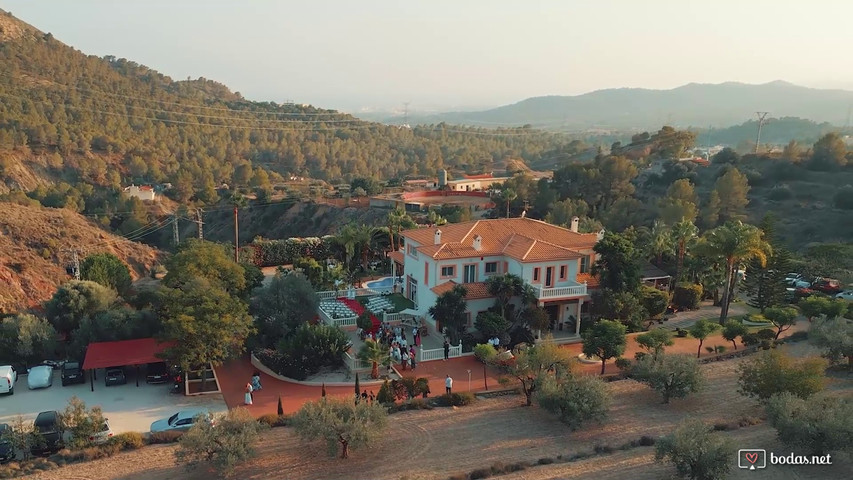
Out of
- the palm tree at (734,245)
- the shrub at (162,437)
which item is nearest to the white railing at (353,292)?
the shrub at (162,437)

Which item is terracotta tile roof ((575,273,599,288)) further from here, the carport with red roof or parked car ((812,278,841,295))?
the carport with red roof

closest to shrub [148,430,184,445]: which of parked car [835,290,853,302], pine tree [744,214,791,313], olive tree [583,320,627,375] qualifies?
olive tree [583,320,627,375]

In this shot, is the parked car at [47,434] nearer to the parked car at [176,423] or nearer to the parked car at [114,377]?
the parked car at [176,423]

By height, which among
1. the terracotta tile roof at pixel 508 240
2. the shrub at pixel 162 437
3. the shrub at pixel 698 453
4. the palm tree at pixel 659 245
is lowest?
the shrub at pixel 162 437

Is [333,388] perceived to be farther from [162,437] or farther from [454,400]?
[162,437]

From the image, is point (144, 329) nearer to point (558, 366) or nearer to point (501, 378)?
point (501, 378)

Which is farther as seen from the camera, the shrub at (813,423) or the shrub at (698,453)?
the shrub at (813,423)
